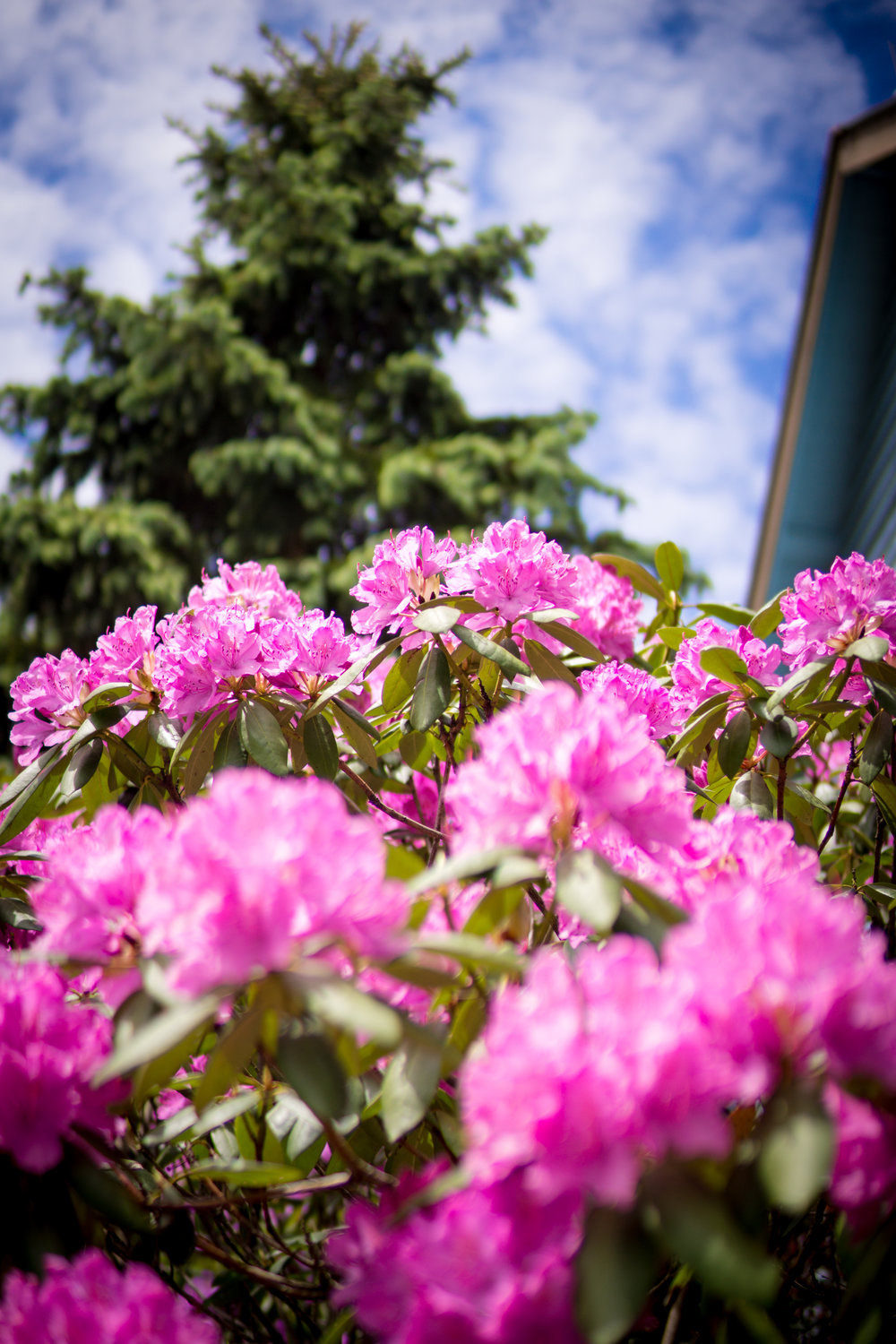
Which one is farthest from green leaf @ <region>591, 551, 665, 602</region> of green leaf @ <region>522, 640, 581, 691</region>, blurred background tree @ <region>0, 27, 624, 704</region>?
blurred background tree @ <region>0, 27, 624, 704</region>

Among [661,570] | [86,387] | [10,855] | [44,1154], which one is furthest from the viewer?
[86,387]

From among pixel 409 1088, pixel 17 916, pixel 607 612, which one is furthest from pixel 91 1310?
pixel 607 612

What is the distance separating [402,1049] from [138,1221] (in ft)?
0.82

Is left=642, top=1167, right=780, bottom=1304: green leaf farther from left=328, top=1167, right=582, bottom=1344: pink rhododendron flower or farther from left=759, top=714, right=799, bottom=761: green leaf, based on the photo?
left=759, top=714, right=799, bottom=761: green leaf

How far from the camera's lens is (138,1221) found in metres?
0.70

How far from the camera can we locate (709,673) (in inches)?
56.7

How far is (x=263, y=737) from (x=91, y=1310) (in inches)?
28.2

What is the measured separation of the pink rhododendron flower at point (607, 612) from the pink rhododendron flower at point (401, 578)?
568 mm

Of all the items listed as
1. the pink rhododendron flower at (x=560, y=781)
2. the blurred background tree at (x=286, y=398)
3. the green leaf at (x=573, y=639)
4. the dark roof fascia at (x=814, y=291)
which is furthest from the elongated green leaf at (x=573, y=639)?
the blurred background tree at (x=286, y=398)

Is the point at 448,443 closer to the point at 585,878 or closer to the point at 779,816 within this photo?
the point at 779,816

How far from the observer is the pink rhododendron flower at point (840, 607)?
4.26 ft

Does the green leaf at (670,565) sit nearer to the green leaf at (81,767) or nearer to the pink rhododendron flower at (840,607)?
the pink rhododendron flower at (840,607)

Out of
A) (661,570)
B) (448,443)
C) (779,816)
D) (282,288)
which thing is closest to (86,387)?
(282,288)

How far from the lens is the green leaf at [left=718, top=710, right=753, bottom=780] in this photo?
132 centimetres
